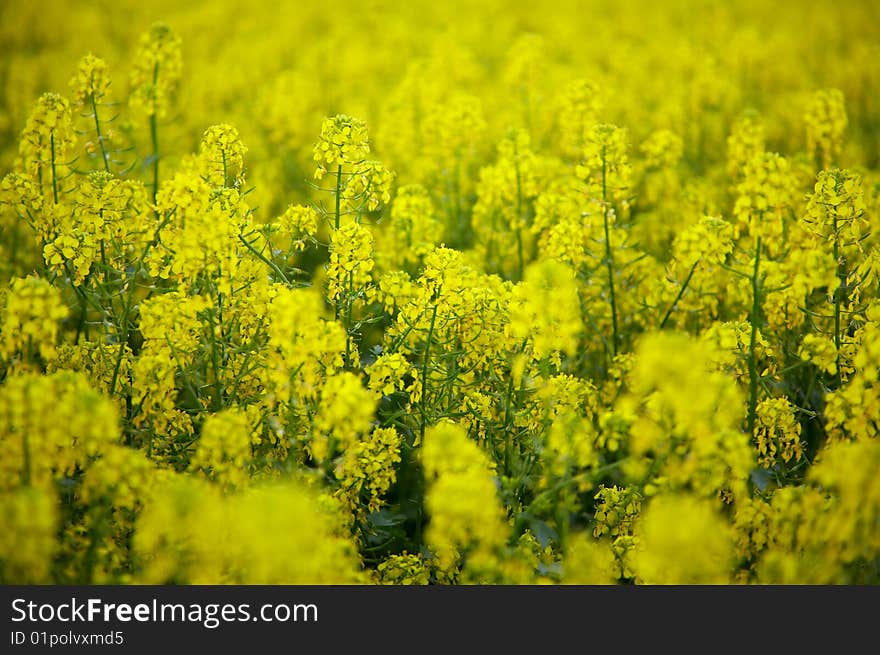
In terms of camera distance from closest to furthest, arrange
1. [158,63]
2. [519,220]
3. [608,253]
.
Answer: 1. [608,253]
2. [158,63]
3. [519,220]

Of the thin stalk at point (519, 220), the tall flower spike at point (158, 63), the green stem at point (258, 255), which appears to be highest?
the tall flower spike at point (158, 63)

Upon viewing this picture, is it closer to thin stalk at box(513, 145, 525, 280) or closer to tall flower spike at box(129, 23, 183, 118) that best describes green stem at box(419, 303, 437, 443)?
thin stalk at box(513, 145, 525, 280)

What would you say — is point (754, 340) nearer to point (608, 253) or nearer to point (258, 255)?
point (608, 253)

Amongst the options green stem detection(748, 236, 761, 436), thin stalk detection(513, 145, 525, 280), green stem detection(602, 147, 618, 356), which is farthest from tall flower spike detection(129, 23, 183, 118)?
green stem detection(748, 236, 761, 436)

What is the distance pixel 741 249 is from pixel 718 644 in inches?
119

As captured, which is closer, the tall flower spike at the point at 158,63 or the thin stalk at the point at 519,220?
the tall flower spike at the point at 158,63

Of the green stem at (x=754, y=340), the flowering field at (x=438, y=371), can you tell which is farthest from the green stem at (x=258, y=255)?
the green stem at (x=754, y=340)

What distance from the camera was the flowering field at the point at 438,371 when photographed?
2.85 m

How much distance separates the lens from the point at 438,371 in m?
3.78

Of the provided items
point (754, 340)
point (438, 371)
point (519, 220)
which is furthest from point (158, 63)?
point (754, 340)

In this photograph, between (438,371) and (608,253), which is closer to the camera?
(438,371)

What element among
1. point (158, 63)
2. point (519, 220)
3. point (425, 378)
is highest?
point (158, 63)

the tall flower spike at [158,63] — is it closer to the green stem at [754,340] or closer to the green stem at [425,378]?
the green stem at [425,378]

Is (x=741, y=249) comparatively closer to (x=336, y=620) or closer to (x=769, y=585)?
(x=769, y=585)
